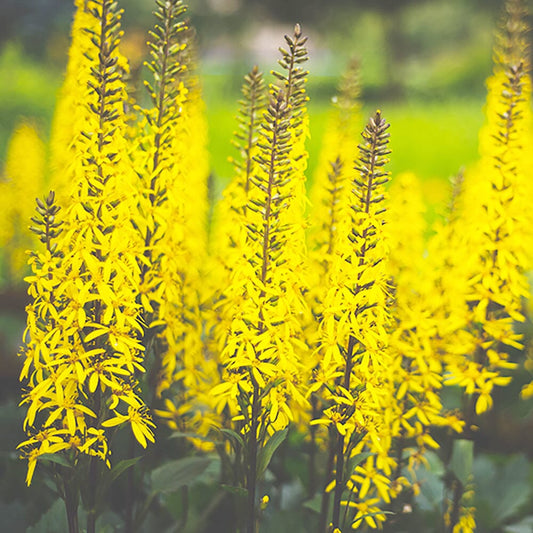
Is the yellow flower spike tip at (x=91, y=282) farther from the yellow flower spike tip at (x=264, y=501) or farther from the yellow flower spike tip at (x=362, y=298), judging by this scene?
the yellow flower spike tip at (x=362, y=298)

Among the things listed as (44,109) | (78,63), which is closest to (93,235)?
(78,63)

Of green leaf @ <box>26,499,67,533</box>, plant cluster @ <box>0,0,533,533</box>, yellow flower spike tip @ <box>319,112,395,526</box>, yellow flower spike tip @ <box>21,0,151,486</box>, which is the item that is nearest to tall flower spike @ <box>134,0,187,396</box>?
plant cluster @ <box>0,0,533,533</box>

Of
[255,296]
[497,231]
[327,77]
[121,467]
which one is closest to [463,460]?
[497,231]

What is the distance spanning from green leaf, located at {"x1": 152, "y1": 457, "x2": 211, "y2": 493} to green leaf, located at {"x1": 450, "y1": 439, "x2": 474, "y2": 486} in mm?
1162

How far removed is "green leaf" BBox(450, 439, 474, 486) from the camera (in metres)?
3.31

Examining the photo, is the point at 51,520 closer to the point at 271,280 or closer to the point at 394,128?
the point at 271,280

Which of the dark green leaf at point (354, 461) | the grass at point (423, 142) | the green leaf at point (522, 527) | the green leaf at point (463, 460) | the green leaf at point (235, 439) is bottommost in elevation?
the green leaf at point (522, 527)

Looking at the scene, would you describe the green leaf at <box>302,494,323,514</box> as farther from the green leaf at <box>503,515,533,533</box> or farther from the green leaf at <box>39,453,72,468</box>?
the green leaf at <box>503,515,533,533</box>

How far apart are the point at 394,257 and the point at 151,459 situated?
1549 mm

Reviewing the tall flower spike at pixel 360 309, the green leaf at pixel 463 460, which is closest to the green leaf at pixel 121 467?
→ the tall flower spike at pixel 360 309

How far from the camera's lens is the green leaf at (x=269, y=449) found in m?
2.65

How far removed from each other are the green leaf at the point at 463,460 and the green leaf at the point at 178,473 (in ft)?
3.81

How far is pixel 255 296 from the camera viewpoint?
2.52 m

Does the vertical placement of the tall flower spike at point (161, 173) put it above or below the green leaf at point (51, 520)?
above
